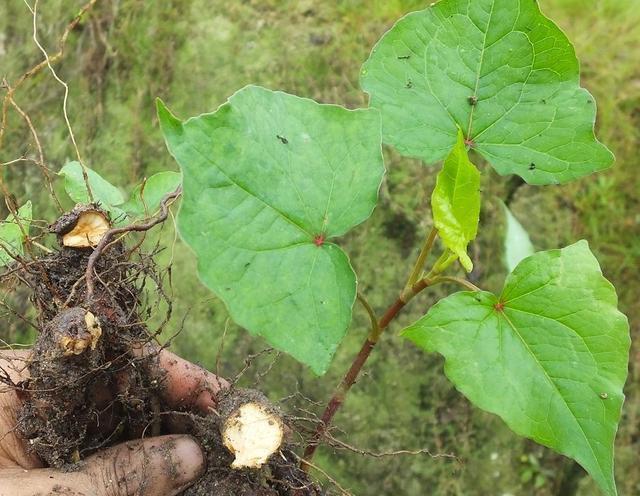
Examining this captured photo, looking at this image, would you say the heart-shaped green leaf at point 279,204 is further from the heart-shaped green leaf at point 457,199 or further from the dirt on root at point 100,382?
the dirt on root at point 100,382

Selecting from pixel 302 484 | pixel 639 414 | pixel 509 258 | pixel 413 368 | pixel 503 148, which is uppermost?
pixel 503 148

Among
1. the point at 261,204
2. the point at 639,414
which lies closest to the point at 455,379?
the point at 261,204

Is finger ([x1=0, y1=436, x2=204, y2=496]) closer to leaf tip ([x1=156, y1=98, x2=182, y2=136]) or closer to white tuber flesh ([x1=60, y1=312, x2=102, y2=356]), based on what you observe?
white tuber flesh ([x1=60, y1=312, x2=102, y2=356])

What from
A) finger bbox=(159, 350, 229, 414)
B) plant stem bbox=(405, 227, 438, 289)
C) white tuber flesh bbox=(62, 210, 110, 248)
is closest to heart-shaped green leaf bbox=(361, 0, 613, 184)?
plant stem bbox=(405, 227, 438, 289)

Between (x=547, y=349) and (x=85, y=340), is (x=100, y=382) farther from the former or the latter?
(x=547, y=349)

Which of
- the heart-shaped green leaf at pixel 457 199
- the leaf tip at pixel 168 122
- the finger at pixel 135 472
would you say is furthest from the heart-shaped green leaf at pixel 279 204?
the finger at pixel 135 472

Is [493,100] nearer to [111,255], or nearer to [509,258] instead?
[509,258]
